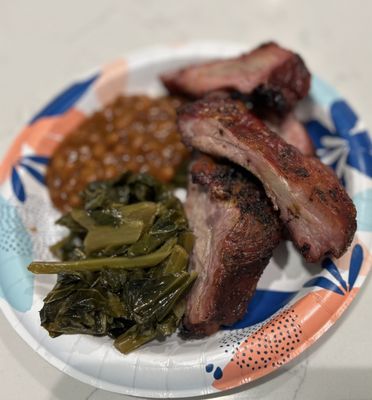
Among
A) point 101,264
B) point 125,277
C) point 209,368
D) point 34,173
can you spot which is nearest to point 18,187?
point 34,173

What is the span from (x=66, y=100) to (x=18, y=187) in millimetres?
784

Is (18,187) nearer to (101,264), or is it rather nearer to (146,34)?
(101,264)

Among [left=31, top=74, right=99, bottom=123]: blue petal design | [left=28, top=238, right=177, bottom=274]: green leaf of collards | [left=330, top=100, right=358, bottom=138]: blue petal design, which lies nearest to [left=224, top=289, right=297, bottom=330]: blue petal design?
[left=28, top=238, right=177, bottom=274]: green leaf of collards

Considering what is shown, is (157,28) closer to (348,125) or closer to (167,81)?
(167,81)

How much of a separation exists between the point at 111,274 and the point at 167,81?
1549mm

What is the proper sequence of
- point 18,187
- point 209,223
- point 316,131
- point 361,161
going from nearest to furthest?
point 209,223 → point 361,161 → point 18,187 → point 316,131

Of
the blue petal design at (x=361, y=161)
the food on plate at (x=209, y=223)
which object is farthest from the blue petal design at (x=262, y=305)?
the blue petal design at (x=361, y=161)

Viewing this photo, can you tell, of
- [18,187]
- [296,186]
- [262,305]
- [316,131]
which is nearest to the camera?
[296,186]

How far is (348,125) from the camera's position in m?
2.87

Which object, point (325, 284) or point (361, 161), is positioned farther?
point (361, 161)

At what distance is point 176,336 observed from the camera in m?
2.46

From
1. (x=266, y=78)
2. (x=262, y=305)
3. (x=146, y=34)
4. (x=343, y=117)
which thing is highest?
(x=146, y=34)

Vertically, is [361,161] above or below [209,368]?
above

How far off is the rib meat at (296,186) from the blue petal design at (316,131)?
0.73 meters
